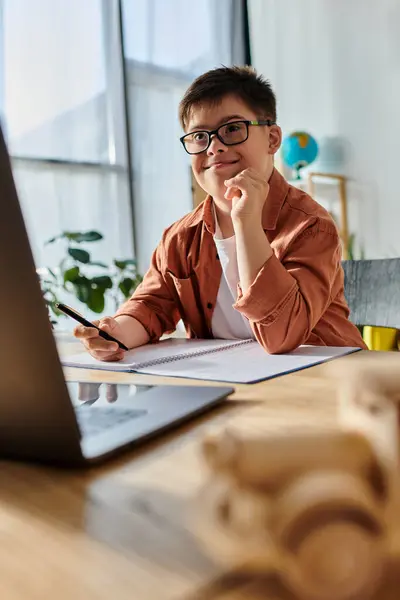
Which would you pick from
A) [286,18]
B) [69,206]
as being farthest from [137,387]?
[286,18]

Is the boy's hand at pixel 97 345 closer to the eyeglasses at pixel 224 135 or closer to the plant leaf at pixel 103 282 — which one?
the eyeglasses at pixel 224 135

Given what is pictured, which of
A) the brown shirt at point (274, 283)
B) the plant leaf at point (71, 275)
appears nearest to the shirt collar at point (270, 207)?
the brown shirt at point (274, 283)


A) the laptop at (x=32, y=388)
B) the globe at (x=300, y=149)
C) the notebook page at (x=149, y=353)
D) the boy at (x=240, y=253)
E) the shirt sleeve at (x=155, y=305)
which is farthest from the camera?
the globe at (x=300, y=149)

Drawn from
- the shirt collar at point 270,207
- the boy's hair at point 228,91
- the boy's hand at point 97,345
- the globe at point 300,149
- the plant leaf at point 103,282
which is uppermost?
the globe at point 300,149

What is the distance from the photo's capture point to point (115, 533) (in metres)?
0.27

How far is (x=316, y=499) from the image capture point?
0.20 meters

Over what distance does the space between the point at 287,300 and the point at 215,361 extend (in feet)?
0.59

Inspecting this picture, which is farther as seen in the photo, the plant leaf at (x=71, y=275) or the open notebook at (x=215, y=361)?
Result: the plant leaf at (x=71, y=275)

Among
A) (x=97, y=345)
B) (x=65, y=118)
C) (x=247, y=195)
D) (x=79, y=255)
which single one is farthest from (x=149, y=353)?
(x=65, y=118)

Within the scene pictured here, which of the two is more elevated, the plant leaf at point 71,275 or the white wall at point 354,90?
the white wall at point 354,90

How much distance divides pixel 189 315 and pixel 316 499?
1.09 meters

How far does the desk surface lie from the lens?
217mm

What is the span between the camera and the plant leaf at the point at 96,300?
242cm

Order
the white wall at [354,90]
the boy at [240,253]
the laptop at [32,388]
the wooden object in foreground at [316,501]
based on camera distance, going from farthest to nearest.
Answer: the white wall at [354,90]
the boy at [240,253]
the laptop at [32,388]
the wooden object in foreground at [316,501]
